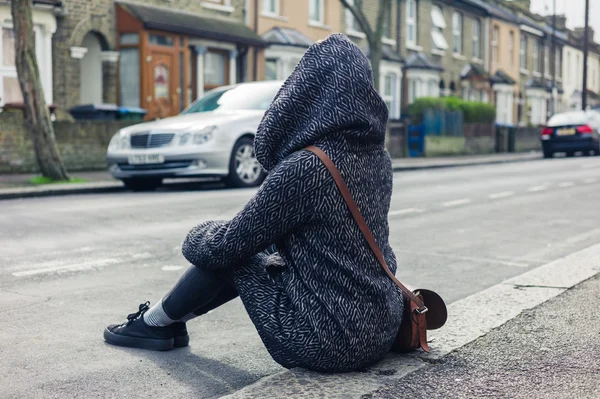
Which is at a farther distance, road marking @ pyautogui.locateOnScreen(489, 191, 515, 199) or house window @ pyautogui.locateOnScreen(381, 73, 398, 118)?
house window @ pyautogui.locateOnScreen(381, 73, 398, 118)

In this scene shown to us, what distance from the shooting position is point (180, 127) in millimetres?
13836

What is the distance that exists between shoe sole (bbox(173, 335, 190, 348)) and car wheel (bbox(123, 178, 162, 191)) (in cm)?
1011

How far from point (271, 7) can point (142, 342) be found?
25.7 meters

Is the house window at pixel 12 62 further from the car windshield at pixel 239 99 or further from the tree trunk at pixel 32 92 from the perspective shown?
the car windshield at pixel 239 99

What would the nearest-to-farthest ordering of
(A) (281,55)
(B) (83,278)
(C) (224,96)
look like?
(B) (83,278) → (C) (224,96) → (A) (281,55)

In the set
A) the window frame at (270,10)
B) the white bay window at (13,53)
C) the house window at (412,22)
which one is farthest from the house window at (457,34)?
the white bay window at (13,53)

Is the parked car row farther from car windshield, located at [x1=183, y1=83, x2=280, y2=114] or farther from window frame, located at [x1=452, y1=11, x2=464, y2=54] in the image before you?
car windshield, located at [x1=183, y1=83, x2=280, y2=114]

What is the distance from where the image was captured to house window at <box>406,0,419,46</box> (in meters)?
37.8

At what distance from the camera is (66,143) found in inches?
701

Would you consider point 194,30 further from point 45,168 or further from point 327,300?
point 327,300

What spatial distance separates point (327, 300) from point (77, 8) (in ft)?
64.6

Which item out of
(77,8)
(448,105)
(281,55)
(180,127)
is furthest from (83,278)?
(448,105)

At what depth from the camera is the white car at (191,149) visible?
1367 cm

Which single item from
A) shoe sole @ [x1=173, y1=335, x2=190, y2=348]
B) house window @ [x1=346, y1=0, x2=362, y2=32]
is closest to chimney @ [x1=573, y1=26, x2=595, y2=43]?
house window @ [x1=346, y1=0, x2=362, y2=32]
